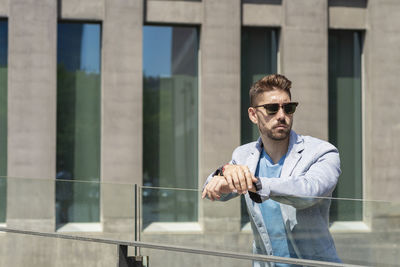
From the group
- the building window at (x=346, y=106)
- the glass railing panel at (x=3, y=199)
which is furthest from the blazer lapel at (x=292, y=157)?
the building window at (x=346, y=106)

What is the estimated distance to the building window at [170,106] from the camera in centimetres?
1253

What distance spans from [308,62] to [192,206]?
9.00 metres

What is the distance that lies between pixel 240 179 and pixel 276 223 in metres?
0.39

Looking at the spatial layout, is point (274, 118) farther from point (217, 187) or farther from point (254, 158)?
point (217, 187)

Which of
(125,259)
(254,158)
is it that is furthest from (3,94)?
(254,158)

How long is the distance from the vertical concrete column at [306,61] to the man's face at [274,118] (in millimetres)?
9378

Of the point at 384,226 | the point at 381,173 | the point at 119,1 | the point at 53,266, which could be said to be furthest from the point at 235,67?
the point at 384,226

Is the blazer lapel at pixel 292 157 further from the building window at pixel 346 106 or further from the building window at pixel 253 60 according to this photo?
the building window at pixel 346 106

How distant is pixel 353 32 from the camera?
1312 centimetres

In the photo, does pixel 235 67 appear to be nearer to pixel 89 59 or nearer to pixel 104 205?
pixel 89 59

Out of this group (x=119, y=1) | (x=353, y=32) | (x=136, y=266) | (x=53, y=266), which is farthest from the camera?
(x=353, y=32)

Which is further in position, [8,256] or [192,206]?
[8,256]

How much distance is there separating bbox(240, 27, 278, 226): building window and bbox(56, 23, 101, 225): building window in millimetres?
3139

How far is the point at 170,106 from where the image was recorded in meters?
12.6
